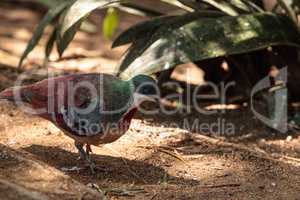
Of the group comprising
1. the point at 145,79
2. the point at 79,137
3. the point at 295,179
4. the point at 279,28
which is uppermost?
the point at 279,28

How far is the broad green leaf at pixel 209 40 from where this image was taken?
455 centimetres

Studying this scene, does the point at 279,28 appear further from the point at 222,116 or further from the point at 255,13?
the point at 222,116

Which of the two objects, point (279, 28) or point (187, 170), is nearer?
point (187, 170)

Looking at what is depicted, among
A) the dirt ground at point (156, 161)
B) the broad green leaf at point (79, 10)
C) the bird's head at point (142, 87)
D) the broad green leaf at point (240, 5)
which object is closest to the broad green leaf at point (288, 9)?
the broad green leaf at point (240, 5)

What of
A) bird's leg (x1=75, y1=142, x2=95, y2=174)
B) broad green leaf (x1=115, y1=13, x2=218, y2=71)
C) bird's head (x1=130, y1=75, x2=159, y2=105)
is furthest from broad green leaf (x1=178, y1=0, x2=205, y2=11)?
bird's leg (x1=75, y1=142, x2=95, y2=174)

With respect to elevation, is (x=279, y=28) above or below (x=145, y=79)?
above

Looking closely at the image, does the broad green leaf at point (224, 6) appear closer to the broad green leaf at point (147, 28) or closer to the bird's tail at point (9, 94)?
the broad green leaf at point (147, 28)

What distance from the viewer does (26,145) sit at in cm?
422

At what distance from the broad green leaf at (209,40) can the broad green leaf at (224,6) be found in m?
0.14

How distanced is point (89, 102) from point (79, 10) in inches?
36.9

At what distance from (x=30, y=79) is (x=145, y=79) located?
1.83 meters

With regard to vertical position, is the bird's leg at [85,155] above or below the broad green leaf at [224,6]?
below

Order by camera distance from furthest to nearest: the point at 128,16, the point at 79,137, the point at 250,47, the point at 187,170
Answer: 1. the point at 128,16
2. the point at 250,47
3. the point at 187,170
4. the point at 79,137

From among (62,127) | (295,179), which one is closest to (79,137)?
(62,127)
